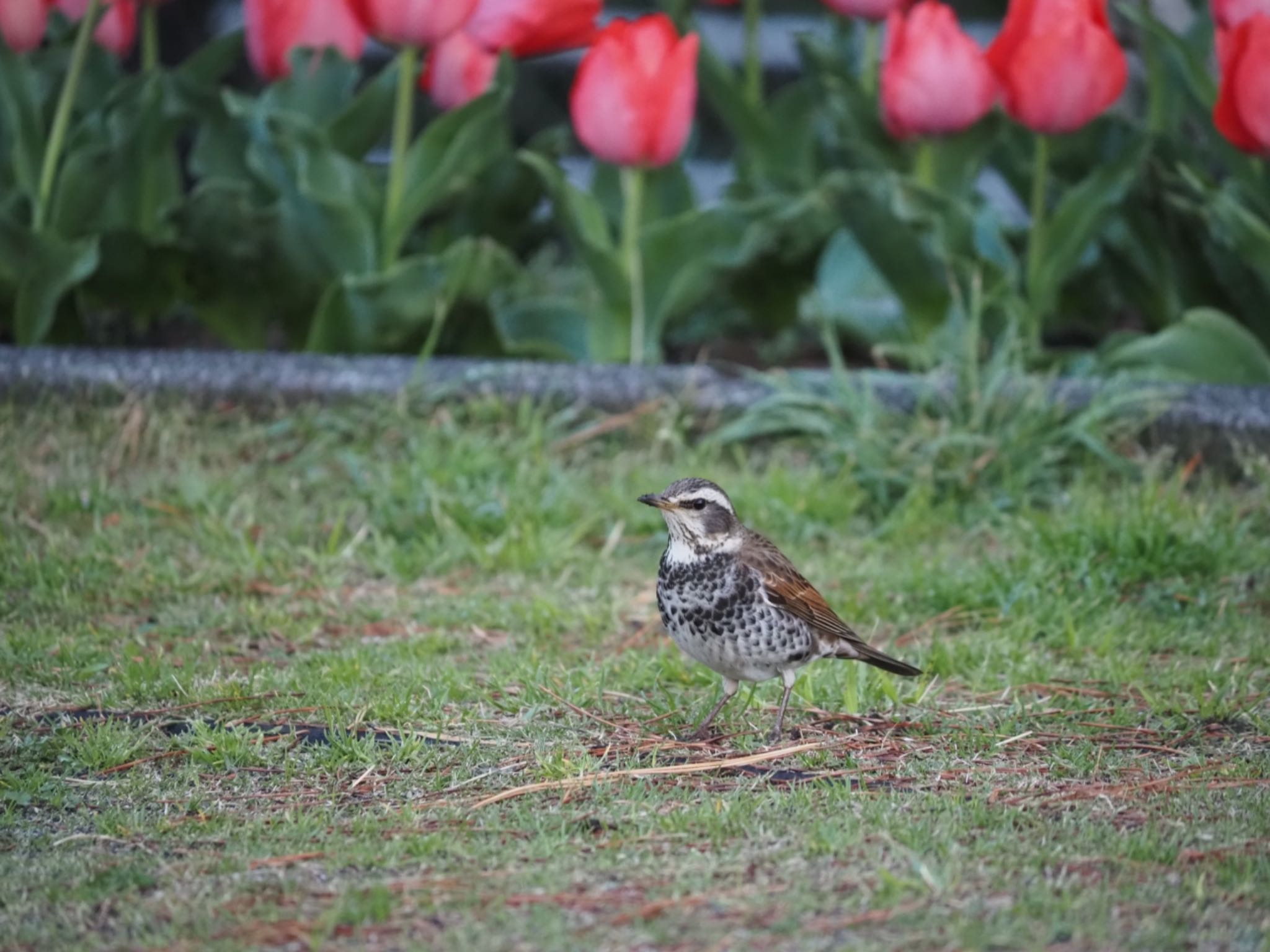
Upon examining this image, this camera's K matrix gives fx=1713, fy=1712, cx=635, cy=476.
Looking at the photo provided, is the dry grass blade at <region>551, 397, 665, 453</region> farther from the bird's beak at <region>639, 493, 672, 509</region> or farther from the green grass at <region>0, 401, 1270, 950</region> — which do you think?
the bird's beak at <region>639, 493, 672, 509</region>

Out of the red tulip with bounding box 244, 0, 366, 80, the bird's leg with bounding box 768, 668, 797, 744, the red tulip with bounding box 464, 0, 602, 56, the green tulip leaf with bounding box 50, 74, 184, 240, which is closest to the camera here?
the bird's leg with bounding box 768, 668, 797, 744

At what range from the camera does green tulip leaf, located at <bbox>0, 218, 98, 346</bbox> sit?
19.1 ft

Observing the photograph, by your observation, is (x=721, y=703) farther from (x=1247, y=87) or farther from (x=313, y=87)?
(x=313, y=87)

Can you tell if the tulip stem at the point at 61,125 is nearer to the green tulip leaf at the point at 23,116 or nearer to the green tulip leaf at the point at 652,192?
the green tulip leaf at the point at 23,116

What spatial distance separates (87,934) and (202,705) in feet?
4.03

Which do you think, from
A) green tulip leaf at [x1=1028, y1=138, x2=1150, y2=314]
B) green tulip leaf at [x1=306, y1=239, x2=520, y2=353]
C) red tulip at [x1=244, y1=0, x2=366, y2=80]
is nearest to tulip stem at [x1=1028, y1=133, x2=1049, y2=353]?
green tulip leaf at [x1=1028, y1=138, x2=1150, y2=314]

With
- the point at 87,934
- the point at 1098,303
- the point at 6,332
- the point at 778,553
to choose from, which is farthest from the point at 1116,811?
the point at 6,332

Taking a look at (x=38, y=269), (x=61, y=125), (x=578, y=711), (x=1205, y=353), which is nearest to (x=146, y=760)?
(x=578, y=711)

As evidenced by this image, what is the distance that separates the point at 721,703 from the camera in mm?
3783

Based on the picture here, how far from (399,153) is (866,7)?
1780 mm

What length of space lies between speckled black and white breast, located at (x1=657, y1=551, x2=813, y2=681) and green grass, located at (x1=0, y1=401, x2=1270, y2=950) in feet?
0.55

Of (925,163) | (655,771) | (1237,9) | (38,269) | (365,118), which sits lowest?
(655,771)

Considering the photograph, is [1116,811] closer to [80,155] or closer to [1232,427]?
[1232,427]

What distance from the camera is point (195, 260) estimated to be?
616 centimetres
